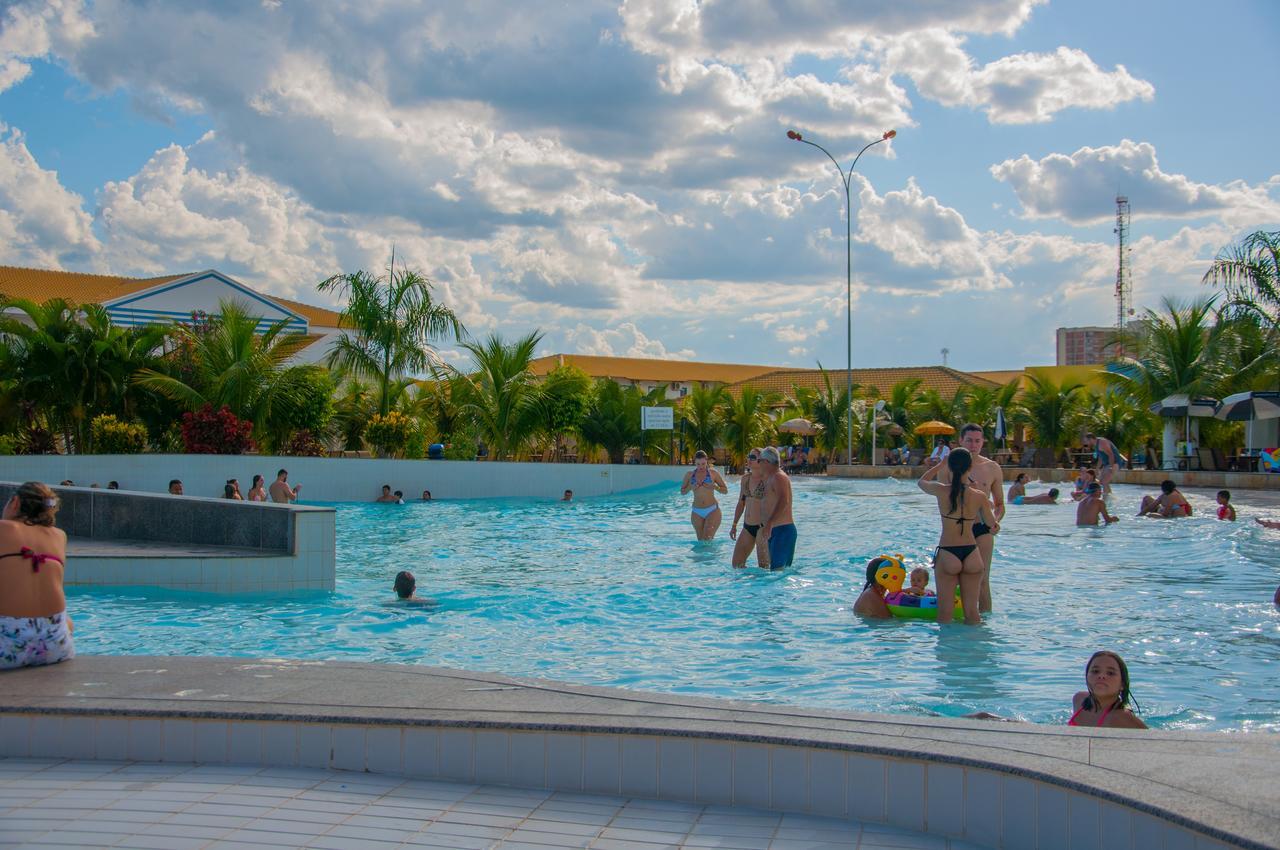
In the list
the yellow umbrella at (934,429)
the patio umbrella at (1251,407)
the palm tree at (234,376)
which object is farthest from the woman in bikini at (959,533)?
the yellow umbrella at (934,429)

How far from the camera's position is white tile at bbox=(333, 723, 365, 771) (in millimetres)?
4301

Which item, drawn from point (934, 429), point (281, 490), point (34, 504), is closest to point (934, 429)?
point (934, 429)

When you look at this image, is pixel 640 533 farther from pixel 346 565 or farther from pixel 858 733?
pixel 858 733

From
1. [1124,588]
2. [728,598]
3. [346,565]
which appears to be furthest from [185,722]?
[1124,588]

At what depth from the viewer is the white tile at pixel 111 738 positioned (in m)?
4.47

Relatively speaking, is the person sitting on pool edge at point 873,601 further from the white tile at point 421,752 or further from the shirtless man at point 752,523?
the white tile at point 421,752

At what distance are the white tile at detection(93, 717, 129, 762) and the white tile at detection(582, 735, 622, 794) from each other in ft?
6.49

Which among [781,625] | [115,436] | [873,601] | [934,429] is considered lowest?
[781,625]

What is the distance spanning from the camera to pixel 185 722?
4449 mm

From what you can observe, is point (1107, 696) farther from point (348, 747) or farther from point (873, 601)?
point (873, 601)

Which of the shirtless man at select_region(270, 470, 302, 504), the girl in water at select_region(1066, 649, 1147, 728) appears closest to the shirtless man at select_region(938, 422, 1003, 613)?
the girl in water at select_region(1066, 649, 1147, 728)

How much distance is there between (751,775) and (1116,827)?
1248 millimetres

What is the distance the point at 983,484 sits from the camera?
9836 mm

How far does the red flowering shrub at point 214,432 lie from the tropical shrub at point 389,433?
3622 millimetres
